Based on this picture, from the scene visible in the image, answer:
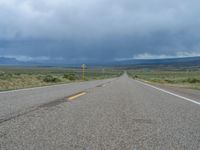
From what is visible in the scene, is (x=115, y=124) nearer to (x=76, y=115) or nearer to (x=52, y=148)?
(x=76, y=115)

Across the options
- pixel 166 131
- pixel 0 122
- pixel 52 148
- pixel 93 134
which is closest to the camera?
pixel 52 148

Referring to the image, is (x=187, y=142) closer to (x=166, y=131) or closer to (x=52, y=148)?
(x=166, y=131)

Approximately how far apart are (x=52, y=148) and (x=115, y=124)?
2.14 metres

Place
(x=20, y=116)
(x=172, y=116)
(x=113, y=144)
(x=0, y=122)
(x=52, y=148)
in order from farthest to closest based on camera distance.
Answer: (x=172, y=116)
(x=20, y=116)
(x=0, y=122)
(x=113, y=144)
(x=52, y=148)

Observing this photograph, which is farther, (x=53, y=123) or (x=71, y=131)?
(x=53, y=123)

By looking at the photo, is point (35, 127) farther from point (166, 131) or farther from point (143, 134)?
point (166, 131)

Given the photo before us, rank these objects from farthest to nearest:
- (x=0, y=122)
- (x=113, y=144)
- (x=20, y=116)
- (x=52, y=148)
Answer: (x=20, y=116) < (x=0, y=122) < (x=113, y=144) < (x=52, y=148)

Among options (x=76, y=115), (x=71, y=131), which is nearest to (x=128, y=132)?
(x=71, y=131)

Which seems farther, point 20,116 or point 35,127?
point 20,116

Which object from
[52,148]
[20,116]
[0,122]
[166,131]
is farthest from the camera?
[20,116]

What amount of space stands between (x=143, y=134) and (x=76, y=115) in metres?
2.40

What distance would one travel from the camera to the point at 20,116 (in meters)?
6.88

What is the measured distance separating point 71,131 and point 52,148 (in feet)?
3.67

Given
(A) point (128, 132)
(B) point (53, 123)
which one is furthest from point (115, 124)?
(B) point (53, 123)
